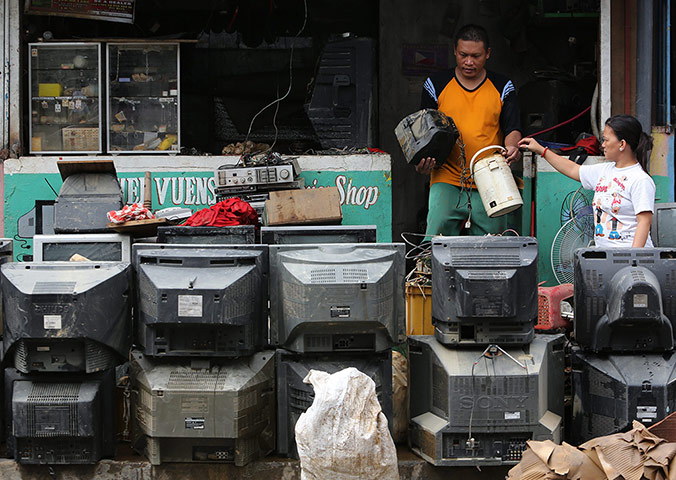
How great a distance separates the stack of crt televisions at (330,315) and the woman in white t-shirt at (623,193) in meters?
1.64

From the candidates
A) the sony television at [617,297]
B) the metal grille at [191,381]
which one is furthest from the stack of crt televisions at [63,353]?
the sony television at [617,297]

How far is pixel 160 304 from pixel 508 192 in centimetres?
272

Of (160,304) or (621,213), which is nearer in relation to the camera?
(160,304)

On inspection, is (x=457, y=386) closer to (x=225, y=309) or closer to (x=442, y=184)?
(x=225, y=309)

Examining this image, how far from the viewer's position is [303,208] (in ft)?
21.2

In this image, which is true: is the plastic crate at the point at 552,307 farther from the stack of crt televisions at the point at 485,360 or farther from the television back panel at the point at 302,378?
the television back panel at the point at 302,378

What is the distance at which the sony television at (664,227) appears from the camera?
21.2ft

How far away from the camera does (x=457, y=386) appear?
4.92 meters

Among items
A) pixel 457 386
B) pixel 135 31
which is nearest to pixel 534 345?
pixel 457 386

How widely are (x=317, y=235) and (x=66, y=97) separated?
382cm

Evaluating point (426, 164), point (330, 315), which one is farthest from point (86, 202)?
point (330, 315)

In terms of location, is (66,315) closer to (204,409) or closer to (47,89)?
(204,409)

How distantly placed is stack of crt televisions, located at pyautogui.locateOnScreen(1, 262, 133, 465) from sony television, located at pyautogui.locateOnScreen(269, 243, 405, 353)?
0.87m

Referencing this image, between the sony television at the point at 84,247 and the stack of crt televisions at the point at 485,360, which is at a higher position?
the sony television at the point at 84,247
